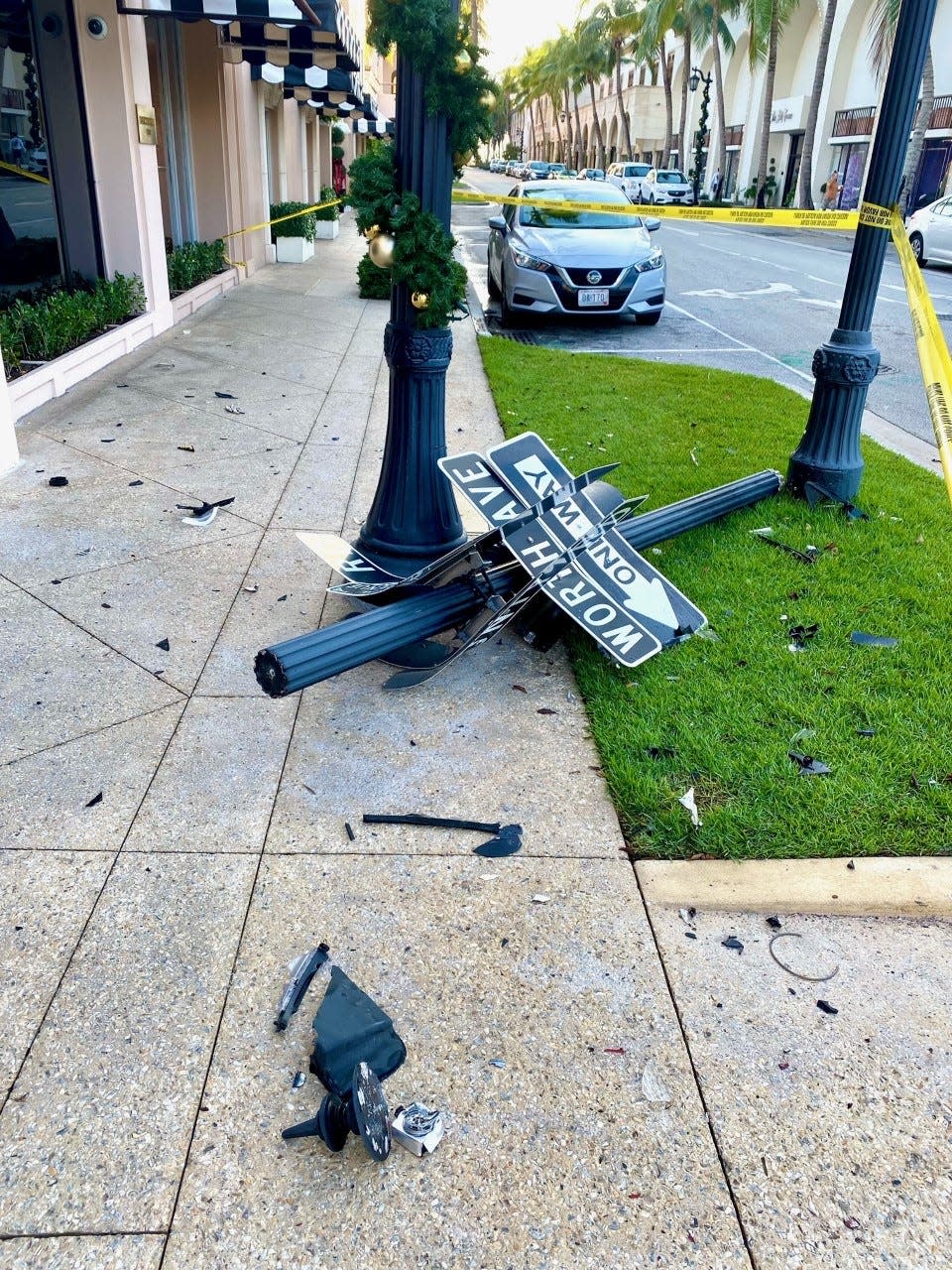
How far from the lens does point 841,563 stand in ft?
16.5

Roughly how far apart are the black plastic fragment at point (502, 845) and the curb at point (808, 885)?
38 cm

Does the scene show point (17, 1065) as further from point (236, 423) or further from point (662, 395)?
point (662, 395)

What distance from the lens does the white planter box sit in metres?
17.8

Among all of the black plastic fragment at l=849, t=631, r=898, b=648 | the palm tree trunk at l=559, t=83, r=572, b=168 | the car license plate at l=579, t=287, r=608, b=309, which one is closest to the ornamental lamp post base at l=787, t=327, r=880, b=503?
the black plastic fragment at l=849, t=631, r=898, b=648

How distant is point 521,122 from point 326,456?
194m

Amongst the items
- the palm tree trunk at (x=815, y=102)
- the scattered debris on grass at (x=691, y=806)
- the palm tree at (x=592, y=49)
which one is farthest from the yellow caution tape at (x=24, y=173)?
the palm tree at (x=592, y=49)

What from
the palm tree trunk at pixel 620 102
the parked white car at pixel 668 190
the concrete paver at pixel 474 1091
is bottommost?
the concrete paver at pixel 474 1091

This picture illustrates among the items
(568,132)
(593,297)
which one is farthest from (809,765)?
(568,132)

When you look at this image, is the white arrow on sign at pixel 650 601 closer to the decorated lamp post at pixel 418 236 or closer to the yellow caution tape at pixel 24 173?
the decorated lamp post at pixel 418 236

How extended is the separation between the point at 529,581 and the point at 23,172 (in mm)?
7881

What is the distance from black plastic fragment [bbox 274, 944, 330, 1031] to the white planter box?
17.5 m

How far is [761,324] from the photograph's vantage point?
1332 centimetres

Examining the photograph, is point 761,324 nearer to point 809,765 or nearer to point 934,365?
point 934,365

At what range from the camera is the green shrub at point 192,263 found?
11.6m
